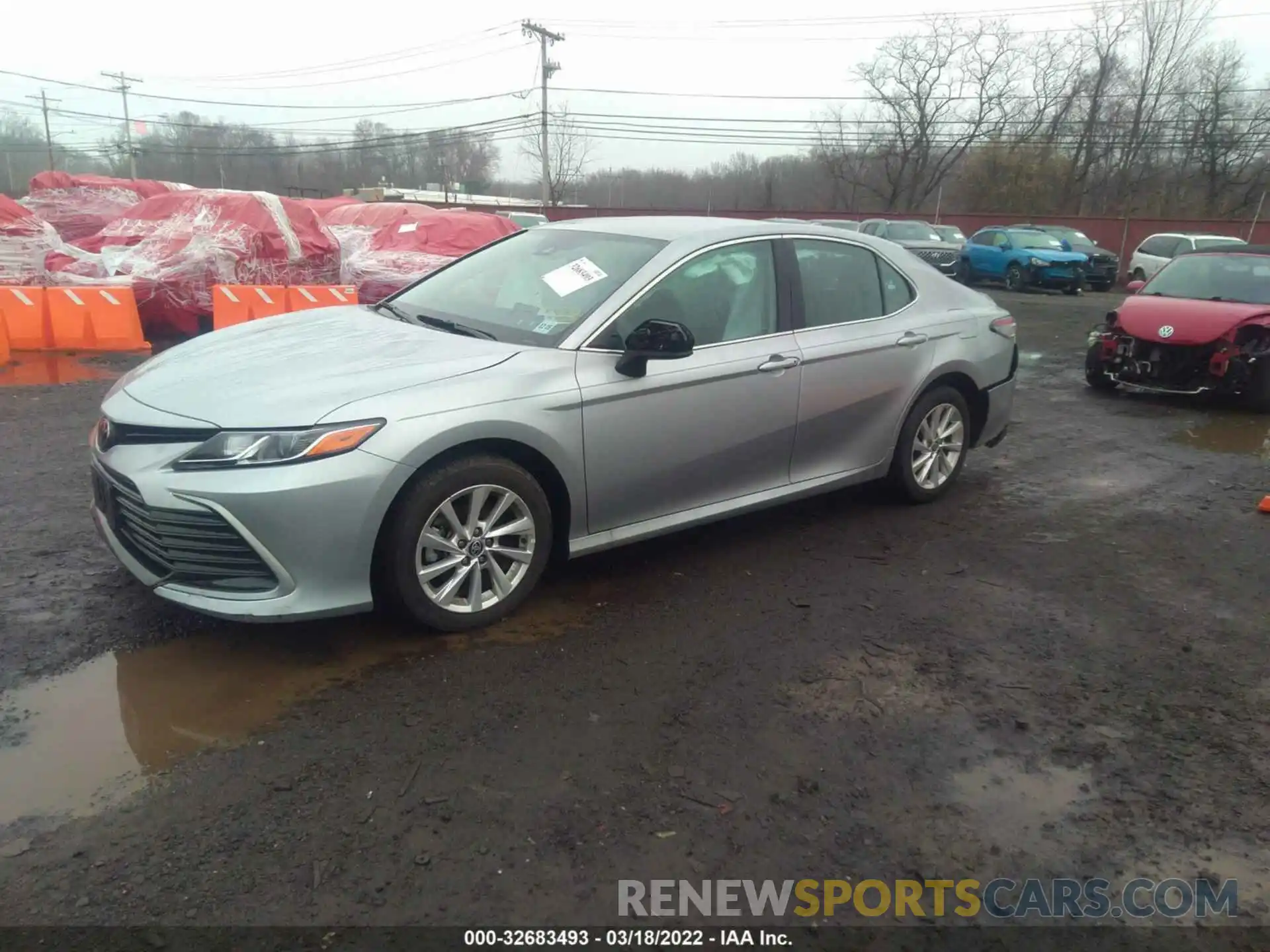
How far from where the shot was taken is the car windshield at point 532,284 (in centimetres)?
417

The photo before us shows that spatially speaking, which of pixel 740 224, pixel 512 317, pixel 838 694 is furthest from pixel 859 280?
pixel 838 694

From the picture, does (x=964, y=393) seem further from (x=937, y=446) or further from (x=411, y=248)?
(x=411, y=248)

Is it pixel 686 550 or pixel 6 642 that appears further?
pixel 686 550

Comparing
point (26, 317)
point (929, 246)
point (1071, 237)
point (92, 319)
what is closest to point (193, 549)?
point (92, 319)

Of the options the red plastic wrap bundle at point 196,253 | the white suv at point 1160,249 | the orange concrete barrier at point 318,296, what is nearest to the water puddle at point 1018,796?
the orange concrete barrier at point 318,296

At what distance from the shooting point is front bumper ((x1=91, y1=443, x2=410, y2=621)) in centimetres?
322

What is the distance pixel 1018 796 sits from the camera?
294 centimetres

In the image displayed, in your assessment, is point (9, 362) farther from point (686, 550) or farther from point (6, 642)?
point (686, 550)

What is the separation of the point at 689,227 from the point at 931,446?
209cm

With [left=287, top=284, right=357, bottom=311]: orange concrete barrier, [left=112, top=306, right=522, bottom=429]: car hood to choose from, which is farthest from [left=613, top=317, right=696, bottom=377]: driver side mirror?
[left=287, top=284, right=357, bottom=311]: orange concrete barrier

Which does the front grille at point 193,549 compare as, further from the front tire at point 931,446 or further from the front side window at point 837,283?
the front tire at point 931,446

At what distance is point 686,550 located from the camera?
485 cm

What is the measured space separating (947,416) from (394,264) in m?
9.28

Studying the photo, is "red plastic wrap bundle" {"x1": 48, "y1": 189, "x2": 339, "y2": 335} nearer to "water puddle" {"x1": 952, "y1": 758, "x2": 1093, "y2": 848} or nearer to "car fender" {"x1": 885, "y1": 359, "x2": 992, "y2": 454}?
"car fender" {"x1": 885, "y1": 359, "x2": 992, "y2": 454}
